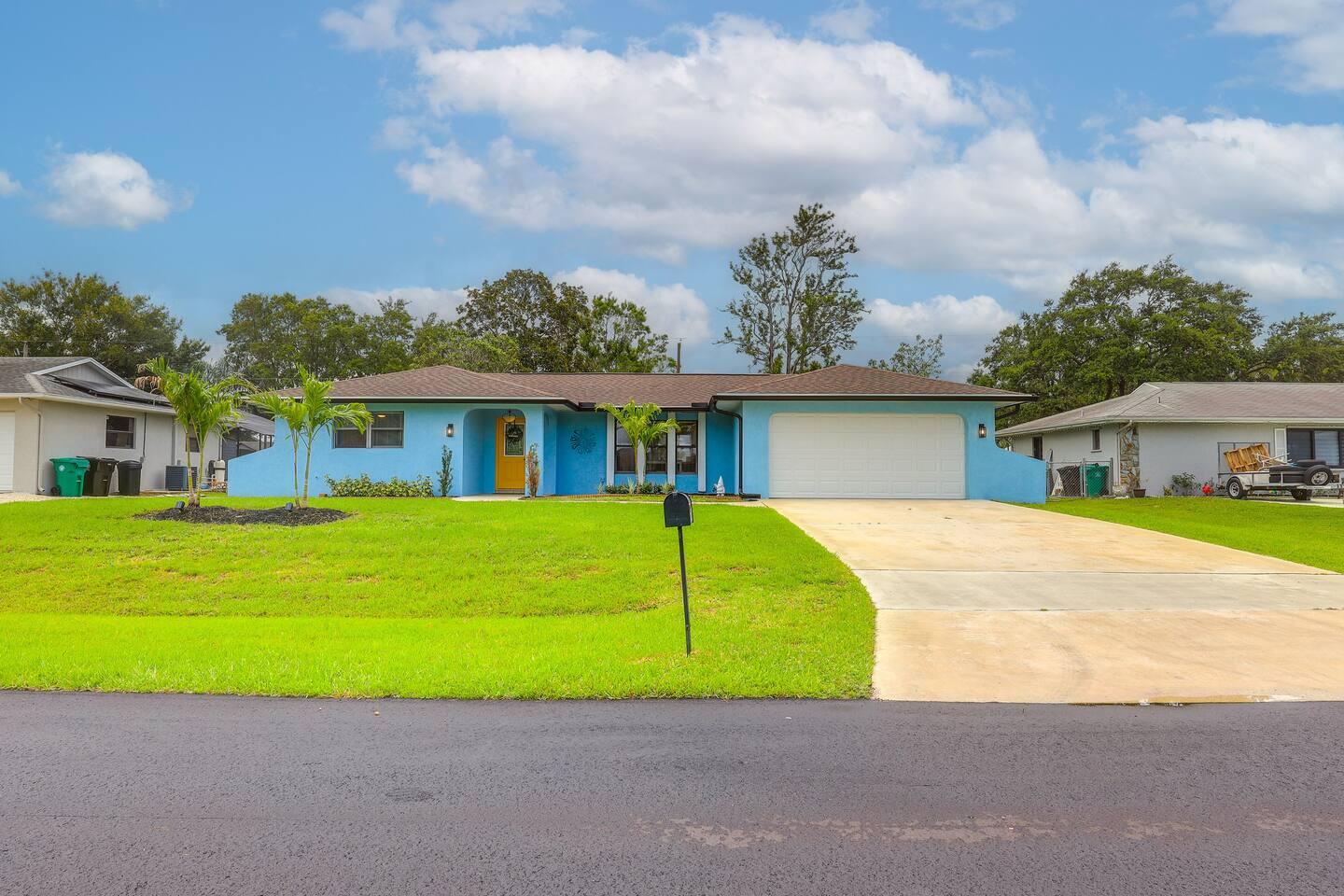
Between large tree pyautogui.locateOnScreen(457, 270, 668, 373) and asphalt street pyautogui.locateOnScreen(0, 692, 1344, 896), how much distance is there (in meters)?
37.1

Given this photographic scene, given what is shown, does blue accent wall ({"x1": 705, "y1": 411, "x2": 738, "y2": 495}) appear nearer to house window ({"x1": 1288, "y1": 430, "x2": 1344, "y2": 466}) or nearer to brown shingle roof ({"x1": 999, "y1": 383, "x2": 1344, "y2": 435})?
brown shingle roof ({"x1": 999, "y1": 383, "x2": 1344, "y2": 435})

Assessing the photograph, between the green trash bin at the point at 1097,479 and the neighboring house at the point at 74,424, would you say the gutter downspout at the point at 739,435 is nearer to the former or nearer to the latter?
the green trash bin at the point at 1097,479

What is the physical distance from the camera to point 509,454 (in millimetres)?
21641

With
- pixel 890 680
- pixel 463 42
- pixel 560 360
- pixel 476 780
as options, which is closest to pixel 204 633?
pixel 476 780

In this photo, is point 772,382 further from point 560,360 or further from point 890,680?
point 560,360

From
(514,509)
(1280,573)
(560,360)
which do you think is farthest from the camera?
(560,360)

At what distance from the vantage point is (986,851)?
2930mm

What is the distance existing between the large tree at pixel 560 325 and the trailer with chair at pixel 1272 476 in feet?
85.4

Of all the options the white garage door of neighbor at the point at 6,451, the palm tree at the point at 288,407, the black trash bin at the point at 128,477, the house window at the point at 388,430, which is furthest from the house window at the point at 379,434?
the white garage door of neighbor at the point at 6,451

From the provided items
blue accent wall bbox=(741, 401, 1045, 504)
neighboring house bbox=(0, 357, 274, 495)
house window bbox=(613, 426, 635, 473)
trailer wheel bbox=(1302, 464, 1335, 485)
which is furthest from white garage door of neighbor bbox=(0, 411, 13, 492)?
trailer wheel bbox=(1302, 464, 1335, 485)

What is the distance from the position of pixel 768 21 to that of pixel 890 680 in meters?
15.1

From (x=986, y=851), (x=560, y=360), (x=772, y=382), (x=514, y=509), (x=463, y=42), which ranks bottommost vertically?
(x=986, y=851)

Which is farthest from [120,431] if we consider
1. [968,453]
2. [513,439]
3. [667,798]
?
[667,798]

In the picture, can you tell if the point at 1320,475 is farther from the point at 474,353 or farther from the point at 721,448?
the point at 474,353
